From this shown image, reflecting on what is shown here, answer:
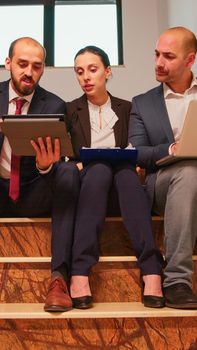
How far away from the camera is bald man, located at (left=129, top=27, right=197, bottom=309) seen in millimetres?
1242

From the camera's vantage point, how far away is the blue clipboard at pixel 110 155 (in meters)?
1.34

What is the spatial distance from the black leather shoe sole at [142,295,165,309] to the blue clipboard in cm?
45

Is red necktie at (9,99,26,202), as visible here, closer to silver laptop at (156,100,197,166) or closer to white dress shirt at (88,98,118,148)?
white dress shirt at (88,98,118,148)

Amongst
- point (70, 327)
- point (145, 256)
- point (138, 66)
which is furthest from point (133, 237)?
point (138, 66)

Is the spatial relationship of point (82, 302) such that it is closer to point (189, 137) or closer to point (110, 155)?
point (110, 155)

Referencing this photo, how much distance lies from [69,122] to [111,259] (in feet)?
2.21

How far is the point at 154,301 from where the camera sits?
123cm

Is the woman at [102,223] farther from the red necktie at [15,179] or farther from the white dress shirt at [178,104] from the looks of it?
the white dress shirt at [178,104]

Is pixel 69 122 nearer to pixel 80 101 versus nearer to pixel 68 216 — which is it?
pixel 80 101

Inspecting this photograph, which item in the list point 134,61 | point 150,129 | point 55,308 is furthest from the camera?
point 134,61

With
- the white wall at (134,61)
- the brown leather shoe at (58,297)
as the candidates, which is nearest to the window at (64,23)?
the white wall at (134,61)

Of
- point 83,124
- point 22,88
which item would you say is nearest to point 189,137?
point 83,124

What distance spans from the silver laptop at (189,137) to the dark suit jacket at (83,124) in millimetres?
497

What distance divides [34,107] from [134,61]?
2.50 meters
